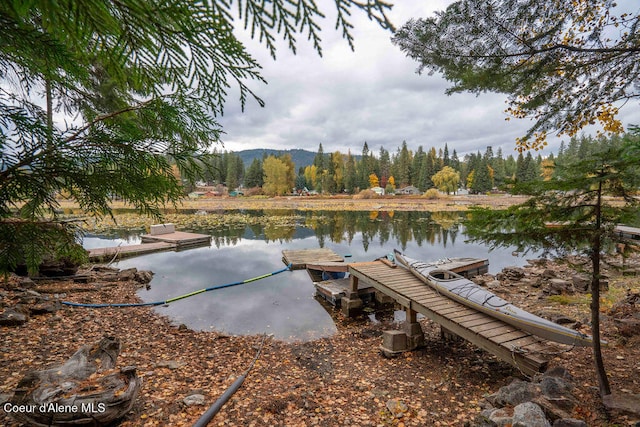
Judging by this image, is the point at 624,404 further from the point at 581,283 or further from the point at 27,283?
the point at 27,283

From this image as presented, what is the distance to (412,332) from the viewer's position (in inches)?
255

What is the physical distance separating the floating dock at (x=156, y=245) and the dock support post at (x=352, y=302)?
1082 centimetres

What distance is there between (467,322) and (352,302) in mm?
3970

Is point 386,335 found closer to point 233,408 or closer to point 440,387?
point 440,387

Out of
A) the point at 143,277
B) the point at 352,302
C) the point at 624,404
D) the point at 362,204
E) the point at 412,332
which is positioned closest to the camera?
the point at 624,404

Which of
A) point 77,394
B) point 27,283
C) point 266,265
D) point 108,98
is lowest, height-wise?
point 266,265

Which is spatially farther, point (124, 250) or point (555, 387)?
point (124, 250)

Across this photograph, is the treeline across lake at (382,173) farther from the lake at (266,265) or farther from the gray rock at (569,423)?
the gray rock at (569,423)

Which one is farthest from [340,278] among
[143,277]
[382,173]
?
[382,173]

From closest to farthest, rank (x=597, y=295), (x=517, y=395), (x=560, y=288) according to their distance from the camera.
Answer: (x=517, y=395), (x=597, y=295), (x=560, y=288)

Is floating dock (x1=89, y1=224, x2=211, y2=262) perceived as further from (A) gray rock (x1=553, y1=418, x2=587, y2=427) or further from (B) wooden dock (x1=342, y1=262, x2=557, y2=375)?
(A) gray rock (x1=553, y1=418, x2=587, y2=427)

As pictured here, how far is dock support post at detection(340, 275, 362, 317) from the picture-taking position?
8922 millimetres

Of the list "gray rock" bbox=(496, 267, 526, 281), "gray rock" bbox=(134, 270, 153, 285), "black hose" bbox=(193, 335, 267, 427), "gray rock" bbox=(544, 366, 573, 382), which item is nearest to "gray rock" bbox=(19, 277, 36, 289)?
"gray rock" bbox=(134, 270, 153, 285)

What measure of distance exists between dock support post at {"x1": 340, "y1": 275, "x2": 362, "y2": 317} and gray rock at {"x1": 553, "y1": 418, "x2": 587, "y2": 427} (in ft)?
20.5
